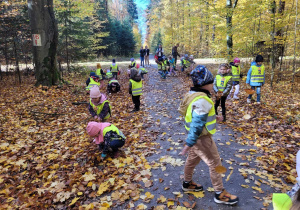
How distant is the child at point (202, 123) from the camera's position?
8.52 ft

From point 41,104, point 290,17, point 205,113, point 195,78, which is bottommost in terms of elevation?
point 41,104

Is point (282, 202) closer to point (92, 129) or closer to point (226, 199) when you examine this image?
point (226, 199)

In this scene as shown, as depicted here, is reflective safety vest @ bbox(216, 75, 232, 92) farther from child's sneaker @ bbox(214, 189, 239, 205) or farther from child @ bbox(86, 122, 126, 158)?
child's sneaker @ bbox(214, 189, 239, 205)

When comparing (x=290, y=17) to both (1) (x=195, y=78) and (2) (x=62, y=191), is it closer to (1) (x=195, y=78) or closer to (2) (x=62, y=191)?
(1) (x=195, y=78)

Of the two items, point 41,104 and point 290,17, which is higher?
point 290,17

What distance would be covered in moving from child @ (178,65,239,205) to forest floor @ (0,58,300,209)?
408mm

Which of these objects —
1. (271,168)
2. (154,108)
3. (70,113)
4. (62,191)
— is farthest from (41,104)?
(271,168)

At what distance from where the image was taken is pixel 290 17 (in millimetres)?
11180

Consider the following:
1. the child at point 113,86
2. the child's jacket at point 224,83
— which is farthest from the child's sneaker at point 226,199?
the child at point 113,86

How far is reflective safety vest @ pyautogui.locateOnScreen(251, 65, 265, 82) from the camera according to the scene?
297 inches

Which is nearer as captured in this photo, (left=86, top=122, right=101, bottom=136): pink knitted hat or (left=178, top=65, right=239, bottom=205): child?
(left=178, top=65, right=239, bottom=205): child

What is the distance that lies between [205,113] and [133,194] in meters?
1.90

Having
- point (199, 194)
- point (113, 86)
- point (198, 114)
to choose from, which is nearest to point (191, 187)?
→ point (199, 194)

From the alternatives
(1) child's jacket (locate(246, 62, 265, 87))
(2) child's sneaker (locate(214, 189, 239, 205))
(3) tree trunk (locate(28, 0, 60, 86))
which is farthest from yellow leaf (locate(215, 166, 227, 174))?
(3) tree trunk (locate(28, 0, 60, 86))
